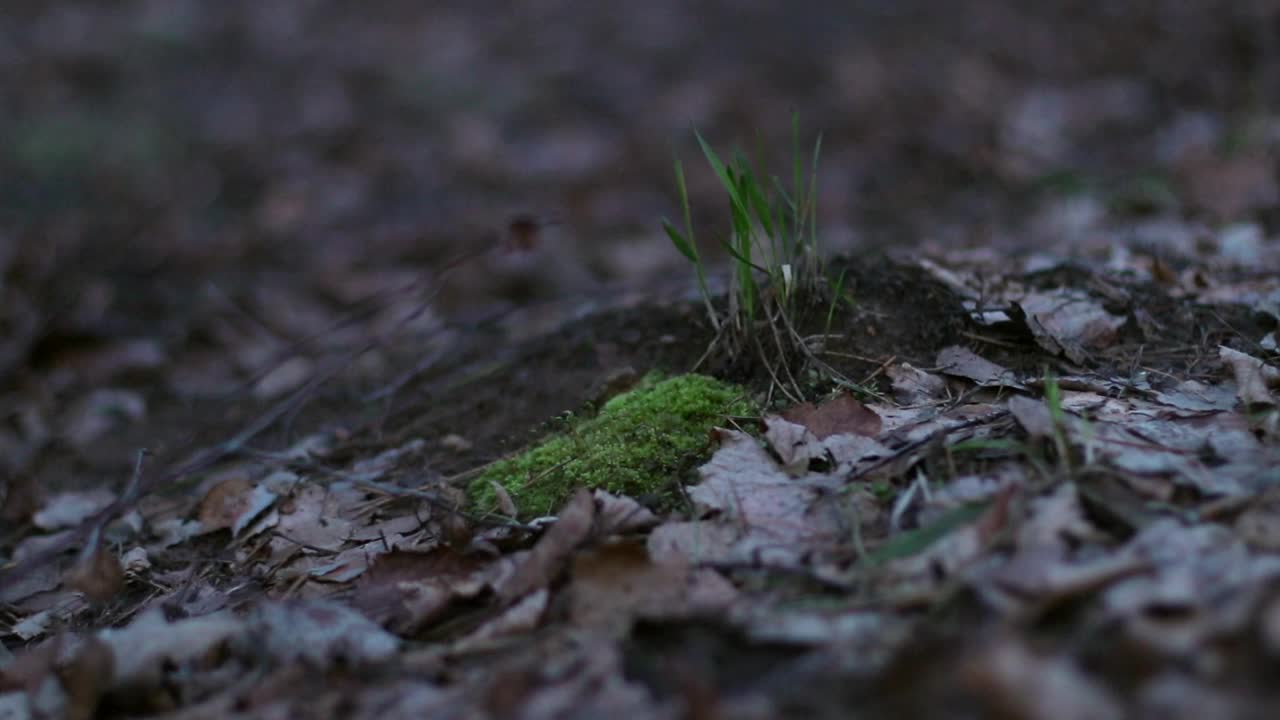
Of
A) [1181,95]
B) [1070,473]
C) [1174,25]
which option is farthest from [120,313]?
[1174,25]

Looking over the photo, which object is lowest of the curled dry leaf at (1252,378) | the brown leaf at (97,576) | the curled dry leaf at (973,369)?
the brown leaf at (97,576)

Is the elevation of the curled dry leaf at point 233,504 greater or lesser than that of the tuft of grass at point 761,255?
lesser

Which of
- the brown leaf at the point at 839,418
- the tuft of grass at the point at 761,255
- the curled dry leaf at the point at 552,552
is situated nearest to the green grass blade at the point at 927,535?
the brown leaf at the point at 839,418

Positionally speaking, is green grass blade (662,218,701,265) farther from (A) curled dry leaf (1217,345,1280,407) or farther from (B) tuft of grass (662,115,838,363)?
(A) curled dry leaf (1217,345,1280,407)

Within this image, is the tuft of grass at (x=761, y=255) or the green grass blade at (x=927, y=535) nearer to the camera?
the green grass blade at (x=927, y=535)

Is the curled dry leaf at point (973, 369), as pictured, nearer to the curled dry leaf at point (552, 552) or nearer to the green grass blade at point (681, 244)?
the green grass blade at point (681, 244)

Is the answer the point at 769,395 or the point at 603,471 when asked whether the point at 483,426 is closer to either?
the point at 603,471

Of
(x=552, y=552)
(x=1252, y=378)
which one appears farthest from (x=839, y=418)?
(x=1252, y=378)
